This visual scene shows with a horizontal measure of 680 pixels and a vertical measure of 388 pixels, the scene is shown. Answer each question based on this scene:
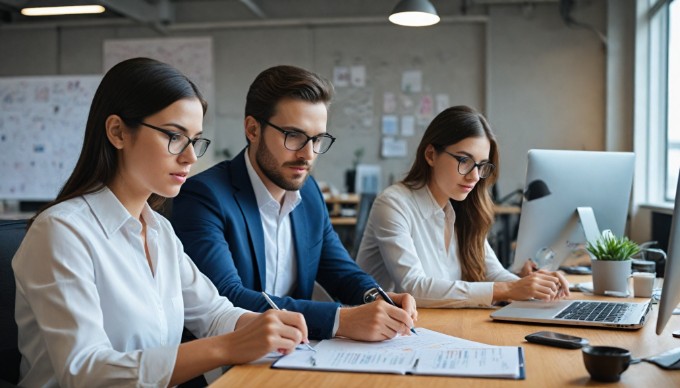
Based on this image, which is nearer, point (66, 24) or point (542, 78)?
point (542, 78)

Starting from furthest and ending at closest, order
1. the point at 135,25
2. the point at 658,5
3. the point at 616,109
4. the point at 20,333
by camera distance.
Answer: the point at 135,25 → the point at 616,109 → the point at 658,5 → the point at 20,333

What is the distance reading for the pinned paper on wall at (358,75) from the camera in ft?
22.5

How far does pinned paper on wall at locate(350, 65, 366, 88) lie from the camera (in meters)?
6.85

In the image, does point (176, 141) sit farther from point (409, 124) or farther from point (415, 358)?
point (409, 124)

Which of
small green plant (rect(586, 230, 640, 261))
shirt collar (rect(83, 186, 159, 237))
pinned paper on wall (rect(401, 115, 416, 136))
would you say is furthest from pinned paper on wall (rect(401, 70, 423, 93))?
shirt collar (rect(83, 186, 159, 237))

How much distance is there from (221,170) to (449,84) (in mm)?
5051

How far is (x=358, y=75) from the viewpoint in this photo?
22.5 ft

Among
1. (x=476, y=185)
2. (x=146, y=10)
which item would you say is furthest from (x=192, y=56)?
(x=476, y=185)

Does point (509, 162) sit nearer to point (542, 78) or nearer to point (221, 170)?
point (542, 78)

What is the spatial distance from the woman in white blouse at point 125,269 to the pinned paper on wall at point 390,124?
5.41 metres

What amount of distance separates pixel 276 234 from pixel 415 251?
48cm

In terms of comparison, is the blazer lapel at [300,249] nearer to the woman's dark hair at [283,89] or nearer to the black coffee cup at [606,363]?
the woman's dark hair at [283,89]

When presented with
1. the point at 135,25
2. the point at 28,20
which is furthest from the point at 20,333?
the point at 28,20

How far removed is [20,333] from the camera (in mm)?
1297
